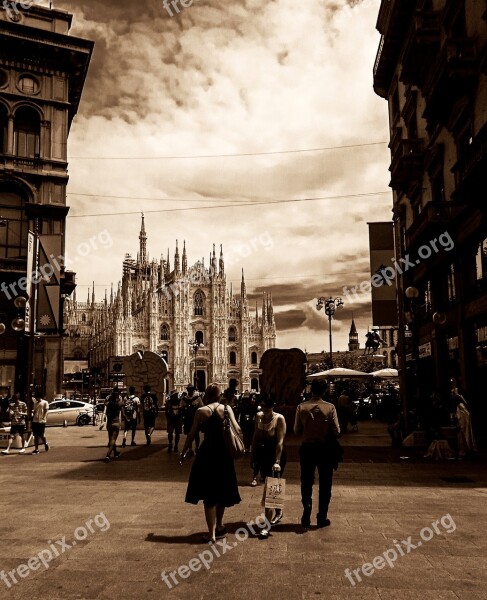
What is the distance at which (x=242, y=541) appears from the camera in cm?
583

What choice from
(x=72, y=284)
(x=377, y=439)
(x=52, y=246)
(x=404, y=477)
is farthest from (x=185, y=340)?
(x=404, y=477)

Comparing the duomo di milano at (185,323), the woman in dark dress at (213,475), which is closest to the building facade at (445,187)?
the woman in dark dress at (213,475)

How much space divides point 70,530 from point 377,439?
1259 cm

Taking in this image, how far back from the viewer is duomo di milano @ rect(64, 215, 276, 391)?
264ft

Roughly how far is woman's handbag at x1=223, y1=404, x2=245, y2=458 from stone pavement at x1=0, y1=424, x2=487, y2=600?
2.90ft

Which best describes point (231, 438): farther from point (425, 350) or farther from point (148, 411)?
point (425, 350)

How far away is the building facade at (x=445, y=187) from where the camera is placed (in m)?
14.2

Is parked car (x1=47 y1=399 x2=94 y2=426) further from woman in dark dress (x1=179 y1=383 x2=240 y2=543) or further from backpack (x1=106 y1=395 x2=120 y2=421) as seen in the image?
woman in dark dress (x1=179 y1=383 x2=240 y2=543)

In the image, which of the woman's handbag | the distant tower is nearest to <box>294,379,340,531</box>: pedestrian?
the woman's handbag

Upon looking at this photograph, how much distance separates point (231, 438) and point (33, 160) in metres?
24.2

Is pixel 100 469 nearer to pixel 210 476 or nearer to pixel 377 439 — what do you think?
pixel 210 476

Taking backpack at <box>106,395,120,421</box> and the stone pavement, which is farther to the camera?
backpack at <box>106,395,120,421</box>

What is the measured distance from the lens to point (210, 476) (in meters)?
5.88

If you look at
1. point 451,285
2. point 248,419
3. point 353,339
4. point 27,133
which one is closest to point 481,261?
point 451,285
